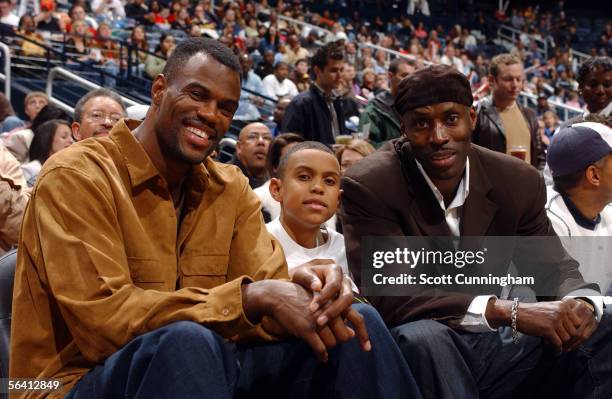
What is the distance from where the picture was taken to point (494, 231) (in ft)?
8.89

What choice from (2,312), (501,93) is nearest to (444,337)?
(2,312)

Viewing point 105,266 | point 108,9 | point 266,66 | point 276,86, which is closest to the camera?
point 105,266

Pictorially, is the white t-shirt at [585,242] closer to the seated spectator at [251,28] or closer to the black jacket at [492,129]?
the black jacket at [492,129]

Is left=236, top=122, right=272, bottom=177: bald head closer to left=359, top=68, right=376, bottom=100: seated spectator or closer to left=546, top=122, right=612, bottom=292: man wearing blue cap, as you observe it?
left=546, top=122, right=612, bottom=292: man wearing blue cap

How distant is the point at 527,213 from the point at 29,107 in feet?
17.4

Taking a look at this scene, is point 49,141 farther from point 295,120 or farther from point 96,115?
point 295,120

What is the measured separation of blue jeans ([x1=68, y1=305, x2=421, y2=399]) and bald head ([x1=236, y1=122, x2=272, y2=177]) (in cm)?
330

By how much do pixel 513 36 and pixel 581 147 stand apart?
722 inches

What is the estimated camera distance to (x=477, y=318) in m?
2.39

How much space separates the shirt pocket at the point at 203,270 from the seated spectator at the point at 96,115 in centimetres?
197

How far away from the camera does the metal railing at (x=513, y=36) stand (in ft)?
66.1

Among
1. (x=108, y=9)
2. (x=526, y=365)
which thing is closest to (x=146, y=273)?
(x=526, y=365)

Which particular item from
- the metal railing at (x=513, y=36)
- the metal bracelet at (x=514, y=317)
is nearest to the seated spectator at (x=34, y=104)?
the metal bracelet at (x=514, y=317)

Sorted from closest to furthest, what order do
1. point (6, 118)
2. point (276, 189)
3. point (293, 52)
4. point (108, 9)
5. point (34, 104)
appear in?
point (276, 189) < point (6, 118) < point (34, 104) < point (108, 9) < point (293, 52)
